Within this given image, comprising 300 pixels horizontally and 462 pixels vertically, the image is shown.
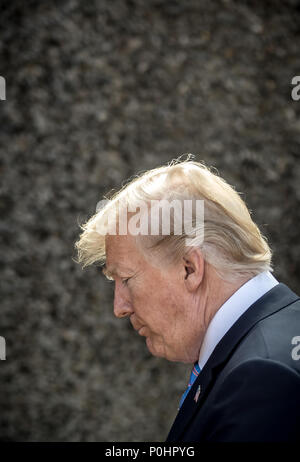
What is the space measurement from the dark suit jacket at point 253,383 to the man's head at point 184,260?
0.10m

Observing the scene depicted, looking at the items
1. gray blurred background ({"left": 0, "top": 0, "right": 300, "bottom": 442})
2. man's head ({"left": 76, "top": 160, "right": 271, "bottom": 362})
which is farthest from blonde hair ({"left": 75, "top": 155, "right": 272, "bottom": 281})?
gray blurred background ({"left": 0, "top": 0, "right": 300, "bottom": 442})

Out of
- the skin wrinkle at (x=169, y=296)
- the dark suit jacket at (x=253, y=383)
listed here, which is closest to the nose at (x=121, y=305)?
the skin wrinkle at (x=169, y=296)

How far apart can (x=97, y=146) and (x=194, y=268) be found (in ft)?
5.97

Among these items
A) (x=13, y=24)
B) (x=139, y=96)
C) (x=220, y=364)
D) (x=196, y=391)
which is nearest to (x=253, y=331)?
(x=220, y=364)

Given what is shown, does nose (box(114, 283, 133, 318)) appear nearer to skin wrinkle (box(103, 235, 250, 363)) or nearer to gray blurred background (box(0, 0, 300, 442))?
skin wrinkle (box(103, 235, 250, 363))

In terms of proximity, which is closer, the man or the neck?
the man

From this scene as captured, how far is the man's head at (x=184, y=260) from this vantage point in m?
1.16

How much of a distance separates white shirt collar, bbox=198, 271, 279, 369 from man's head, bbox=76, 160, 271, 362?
0.06 ft

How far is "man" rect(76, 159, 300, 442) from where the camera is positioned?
3.36 ft

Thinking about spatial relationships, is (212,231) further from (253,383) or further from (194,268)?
(253,383)

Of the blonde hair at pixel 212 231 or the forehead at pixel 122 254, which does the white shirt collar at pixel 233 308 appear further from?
the forehead at pixel 122 254

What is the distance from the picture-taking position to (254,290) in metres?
1.15

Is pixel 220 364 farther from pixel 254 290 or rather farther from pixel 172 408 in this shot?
pixel 172 408

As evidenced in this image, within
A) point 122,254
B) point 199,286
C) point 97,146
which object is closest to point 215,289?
point 199,286
